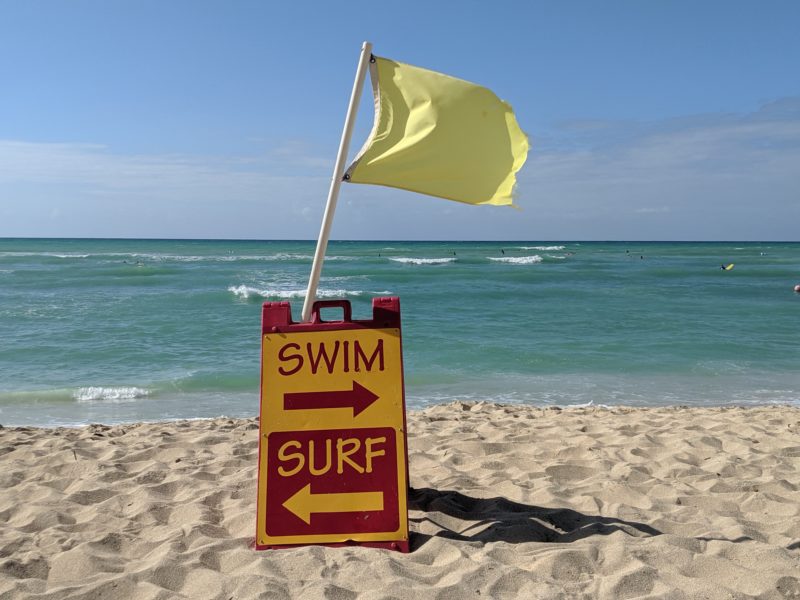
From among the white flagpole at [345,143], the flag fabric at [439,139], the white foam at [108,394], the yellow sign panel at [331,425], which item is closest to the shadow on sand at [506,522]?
the yellow sign panel at [331,425]

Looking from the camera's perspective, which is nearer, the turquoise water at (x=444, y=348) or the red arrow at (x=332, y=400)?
the red arrow at (x=332, y=400)

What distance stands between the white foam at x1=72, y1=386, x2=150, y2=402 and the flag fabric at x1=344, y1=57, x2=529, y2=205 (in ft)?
21.2

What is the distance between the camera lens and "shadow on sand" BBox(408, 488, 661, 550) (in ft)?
11.4

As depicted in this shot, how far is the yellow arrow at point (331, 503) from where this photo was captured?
11.1 feet

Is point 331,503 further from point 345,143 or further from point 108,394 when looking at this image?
point 108,394

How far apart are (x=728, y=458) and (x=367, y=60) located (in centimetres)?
373

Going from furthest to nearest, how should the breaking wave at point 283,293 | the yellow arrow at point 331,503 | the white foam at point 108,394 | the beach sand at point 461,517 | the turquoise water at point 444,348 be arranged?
the breaking wave at point 283,293, the turquoise water at point 444,348, the white foam at point 108,394, the yellow arrow at point 331,503, the beach sand at point 461,517

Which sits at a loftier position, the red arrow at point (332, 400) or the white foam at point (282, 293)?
the red arrow at point (332, 400)

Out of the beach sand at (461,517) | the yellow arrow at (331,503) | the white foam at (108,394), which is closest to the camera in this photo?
the beach sand at (461,517)

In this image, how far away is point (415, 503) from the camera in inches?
156

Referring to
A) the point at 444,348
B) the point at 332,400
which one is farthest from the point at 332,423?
the point at 444,348

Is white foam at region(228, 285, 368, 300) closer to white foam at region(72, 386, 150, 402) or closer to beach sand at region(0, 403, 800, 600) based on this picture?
white foam at region(72, 386, 150, 402)

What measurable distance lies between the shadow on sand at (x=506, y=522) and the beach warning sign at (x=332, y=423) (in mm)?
393

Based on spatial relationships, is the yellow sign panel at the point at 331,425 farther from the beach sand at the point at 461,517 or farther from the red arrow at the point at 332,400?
the beach sand at the point at 461,517
